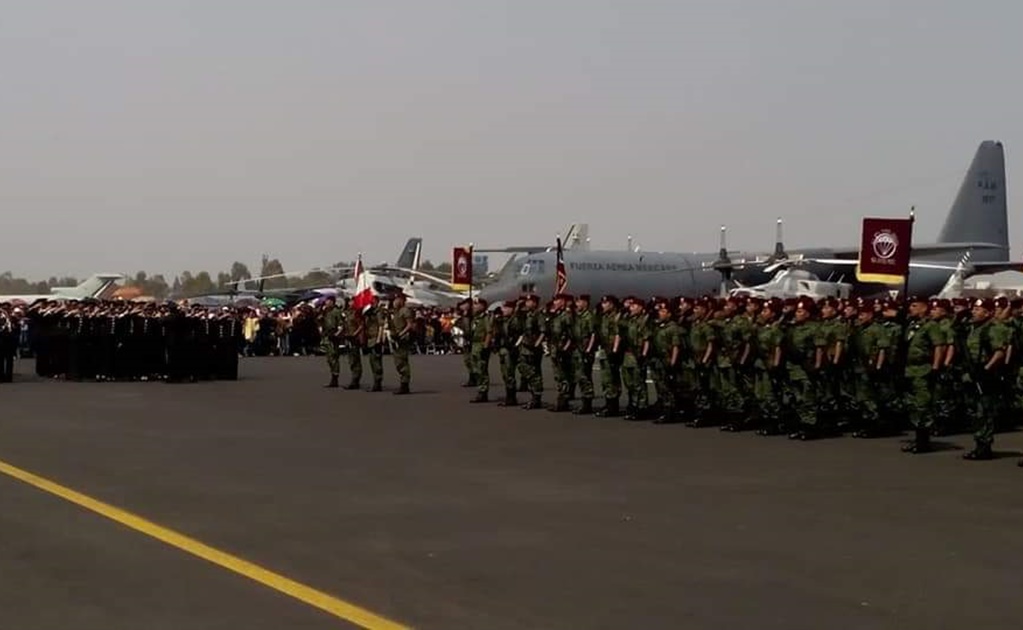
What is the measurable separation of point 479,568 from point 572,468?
5.21 metres

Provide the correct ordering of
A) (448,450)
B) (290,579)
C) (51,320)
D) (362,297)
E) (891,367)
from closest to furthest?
(290,579), (448,450), (891,367), (362,297), (51,320)

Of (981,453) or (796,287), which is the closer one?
(981,453)

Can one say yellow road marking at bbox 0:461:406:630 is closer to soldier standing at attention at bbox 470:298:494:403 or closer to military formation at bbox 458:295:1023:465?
military formation at bbox 458:295:1023:465

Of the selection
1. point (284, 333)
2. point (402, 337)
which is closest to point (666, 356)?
point (402, 337)

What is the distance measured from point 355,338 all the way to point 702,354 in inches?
346

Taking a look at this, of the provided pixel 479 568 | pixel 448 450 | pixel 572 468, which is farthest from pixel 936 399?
pixel 479 568

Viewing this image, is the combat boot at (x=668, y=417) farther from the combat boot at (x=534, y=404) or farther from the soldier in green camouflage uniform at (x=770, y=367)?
the combat boot at (x=534, y=404)

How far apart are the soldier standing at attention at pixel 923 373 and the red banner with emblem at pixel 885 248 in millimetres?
1524

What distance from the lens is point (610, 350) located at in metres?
19.1

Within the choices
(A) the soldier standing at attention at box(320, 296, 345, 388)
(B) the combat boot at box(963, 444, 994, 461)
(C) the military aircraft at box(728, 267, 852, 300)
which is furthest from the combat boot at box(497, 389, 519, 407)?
(C) the military aircraft at box(728, 267, 852, 300)

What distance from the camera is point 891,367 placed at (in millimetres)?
16188

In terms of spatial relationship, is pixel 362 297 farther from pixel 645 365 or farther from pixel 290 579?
pixel 290 579

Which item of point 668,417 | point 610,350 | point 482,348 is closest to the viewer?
point 668,417

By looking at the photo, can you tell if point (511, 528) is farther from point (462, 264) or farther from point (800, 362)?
point (462, 264)
